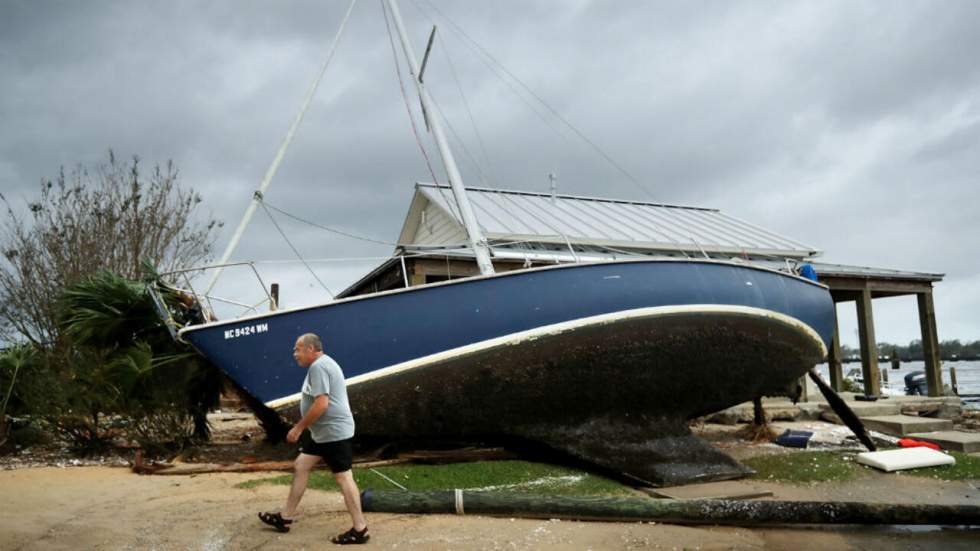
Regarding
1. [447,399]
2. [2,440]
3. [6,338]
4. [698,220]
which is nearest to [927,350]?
[698,220]

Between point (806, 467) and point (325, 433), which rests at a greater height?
point (325, 433)

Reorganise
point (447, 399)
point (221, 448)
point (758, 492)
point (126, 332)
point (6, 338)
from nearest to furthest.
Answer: point (758, 492) → point (447, 399) → point (126, 332) → point (221, 448) → point (6, 338)

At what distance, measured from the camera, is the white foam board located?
6.72 meters

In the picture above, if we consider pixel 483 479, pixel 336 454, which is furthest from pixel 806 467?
pixel 336 454

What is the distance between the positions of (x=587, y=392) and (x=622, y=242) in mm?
6143

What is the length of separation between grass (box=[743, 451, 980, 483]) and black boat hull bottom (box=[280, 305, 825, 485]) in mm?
481

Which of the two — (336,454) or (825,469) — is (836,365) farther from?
(336,454)

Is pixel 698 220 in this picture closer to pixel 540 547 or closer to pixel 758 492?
pixel 758 492

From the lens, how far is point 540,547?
4.03 m

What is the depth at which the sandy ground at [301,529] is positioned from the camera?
4012 millimetres

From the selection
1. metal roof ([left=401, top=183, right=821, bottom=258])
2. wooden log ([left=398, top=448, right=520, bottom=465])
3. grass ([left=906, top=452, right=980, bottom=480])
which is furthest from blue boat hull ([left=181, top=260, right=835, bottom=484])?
metal roof ([left=401, top=183, right=821, bottom=258])

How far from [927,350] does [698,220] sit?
5798 mm

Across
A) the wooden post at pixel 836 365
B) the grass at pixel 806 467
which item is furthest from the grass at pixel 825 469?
the wooden post at pixel 836 365

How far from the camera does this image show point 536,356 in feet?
21.1
